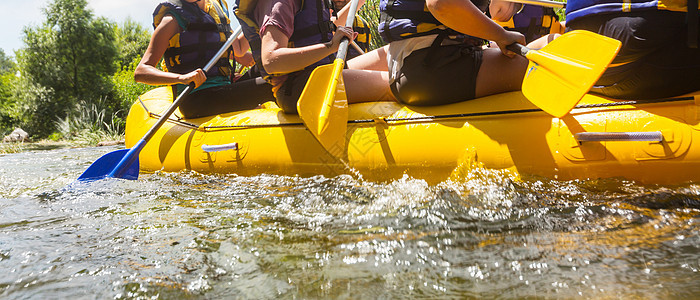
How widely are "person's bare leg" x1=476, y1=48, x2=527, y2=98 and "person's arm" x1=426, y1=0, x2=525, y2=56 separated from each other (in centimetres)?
13

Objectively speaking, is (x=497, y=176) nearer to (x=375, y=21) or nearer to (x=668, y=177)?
(x=668, y=177)

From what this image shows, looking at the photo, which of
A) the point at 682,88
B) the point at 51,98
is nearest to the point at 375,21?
the point at 682,88

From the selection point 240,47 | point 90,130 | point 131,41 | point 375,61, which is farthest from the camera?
point 131,41

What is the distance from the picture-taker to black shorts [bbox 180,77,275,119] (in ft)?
11.2

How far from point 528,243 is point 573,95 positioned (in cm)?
69

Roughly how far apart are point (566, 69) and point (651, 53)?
31 centimetres

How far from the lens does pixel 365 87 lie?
2.72 metres

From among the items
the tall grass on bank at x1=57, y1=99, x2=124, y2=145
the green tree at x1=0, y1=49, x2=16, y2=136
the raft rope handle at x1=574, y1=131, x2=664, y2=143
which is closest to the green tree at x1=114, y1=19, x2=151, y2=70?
the green tree at x1=0, y1=49, x2=16, y2=136

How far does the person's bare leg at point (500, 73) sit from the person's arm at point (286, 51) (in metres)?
0.78

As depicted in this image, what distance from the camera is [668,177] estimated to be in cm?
187

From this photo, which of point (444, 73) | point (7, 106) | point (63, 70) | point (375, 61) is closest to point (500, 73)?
point (444, 73)

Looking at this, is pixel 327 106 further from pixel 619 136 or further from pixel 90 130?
pixel 90 130

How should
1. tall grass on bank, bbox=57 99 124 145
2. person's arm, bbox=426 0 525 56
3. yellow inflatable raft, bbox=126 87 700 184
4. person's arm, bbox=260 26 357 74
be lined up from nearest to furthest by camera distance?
yellow inflatable raft, bbox=126 87 700 184 → person's arm, bbox=426 0 525 56 → person's arm, bbox=260 26 357 74 → tall grass on bank, bbox=57 99 124 145

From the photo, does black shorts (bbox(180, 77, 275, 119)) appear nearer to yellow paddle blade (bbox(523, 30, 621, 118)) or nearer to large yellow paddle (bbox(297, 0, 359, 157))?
large yellow paddle (bbox(297, 0, 359, 157))
